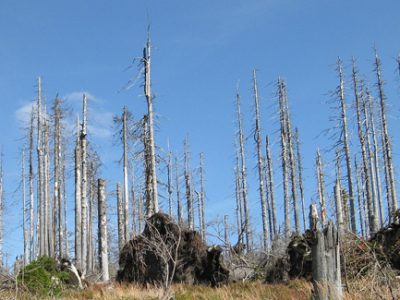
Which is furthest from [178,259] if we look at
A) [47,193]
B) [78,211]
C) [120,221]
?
[120,221]

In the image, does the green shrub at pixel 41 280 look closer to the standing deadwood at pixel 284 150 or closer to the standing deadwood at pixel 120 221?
the standing deadwood at pixel 120 221

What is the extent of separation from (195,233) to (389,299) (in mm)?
11317

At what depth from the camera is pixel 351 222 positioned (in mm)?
45875

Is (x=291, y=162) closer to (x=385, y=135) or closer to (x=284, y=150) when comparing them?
(x=284, y=150)

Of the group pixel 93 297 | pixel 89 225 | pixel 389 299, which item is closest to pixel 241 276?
pixel 93 297

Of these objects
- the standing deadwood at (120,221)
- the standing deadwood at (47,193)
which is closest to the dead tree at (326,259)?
the standing deadwood at (47,193)

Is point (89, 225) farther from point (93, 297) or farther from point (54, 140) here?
point (93, 297)

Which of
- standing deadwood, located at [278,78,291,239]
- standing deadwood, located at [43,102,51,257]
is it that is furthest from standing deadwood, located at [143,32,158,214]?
standing deadwood, located at [278,78,291,239]

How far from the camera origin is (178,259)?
1828 cm

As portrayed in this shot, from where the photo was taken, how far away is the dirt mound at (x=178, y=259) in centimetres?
1825

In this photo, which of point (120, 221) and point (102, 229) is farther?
point (120, 221)

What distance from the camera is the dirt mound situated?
18250 millimetres

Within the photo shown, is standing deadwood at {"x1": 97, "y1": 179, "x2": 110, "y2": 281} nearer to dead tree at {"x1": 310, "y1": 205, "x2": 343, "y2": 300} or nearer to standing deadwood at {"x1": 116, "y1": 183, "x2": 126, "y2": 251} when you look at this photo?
standing deadwood at {"x1": 116, "y1": 183, "x2": 126, "y2": 251}

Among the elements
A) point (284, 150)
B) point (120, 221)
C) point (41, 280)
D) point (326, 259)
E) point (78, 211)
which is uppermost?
point (284, 150)
